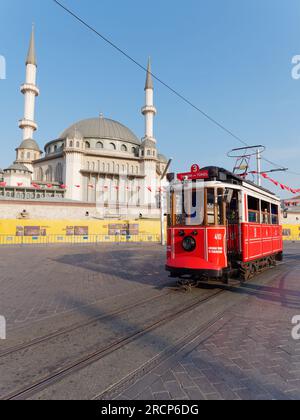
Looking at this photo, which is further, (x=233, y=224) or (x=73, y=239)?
(x=73, y=239)

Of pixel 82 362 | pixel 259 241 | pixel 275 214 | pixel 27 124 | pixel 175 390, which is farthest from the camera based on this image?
pixel 27 124

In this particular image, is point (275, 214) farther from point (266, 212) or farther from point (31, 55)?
point (31, 55)

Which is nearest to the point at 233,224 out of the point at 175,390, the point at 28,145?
the point at 175,390

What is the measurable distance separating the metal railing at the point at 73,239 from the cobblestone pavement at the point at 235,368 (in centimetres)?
2445

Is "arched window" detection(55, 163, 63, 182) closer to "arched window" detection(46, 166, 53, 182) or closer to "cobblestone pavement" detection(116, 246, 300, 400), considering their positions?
"arched window" detection(46, 166, 53, 182)

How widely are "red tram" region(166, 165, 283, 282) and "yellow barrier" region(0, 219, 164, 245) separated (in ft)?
72.0

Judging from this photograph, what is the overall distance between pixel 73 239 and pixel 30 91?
50.6m

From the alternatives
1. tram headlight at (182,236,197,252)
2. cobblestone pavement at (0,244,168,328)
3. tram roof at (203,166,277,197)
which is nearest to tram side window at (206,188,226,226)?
tram roof at (203,166,277,197)

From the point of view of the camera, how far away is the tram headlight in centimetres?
680

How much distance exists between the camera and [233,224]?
7773mm

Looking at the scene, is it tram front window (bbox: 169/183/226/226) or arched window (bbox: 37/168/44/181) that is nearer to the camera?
tram front window (bbox: 169/183/226/226)
